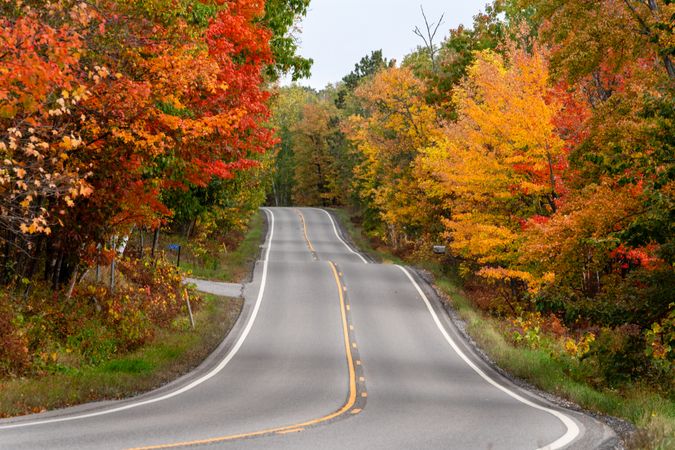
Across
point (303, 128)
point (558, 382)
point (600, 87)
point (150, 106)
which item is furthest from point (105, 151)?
point (303, 128)

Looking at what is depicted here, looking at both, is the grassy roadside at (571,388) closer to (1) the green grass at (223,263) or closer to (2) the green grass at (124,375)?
(2) the green grass at (124,375)

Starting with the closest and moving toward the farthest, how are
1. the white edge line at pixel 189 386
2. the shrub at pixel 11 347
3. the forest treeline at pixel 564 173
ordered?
the white edge line at pixel 189 386
the shrub at pixel 11 347
the forest treeline at pixel 564 173

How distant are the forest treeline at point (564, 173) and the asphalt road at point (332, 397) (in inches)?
119

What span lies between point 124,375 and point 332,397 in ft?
15.6

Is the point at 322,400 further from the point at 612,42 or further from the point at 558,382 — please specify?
the point at 612,42

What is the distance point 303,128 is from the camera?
9381 cm

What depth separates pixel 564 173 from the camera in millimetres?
21891

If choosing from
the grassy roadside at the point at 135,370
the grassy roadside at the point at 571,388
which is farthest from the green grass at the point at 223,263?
the grassy roadside at the point at 571,388

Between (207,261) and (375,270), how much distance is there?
9.59m

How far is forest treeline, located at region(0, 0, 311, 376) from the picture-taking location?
10556 mm

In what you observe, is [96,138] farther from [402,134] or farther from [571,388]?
[402,134]

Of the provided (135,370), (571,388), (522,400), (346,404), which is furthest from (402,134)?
(346,404)

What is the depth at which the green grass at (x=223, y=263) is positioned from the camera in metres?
35.2

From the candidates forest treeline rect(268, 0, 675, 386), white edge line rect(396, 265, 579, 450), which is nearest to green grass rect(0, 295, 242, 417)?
white edge line rect(396, 265, 579, 450)
